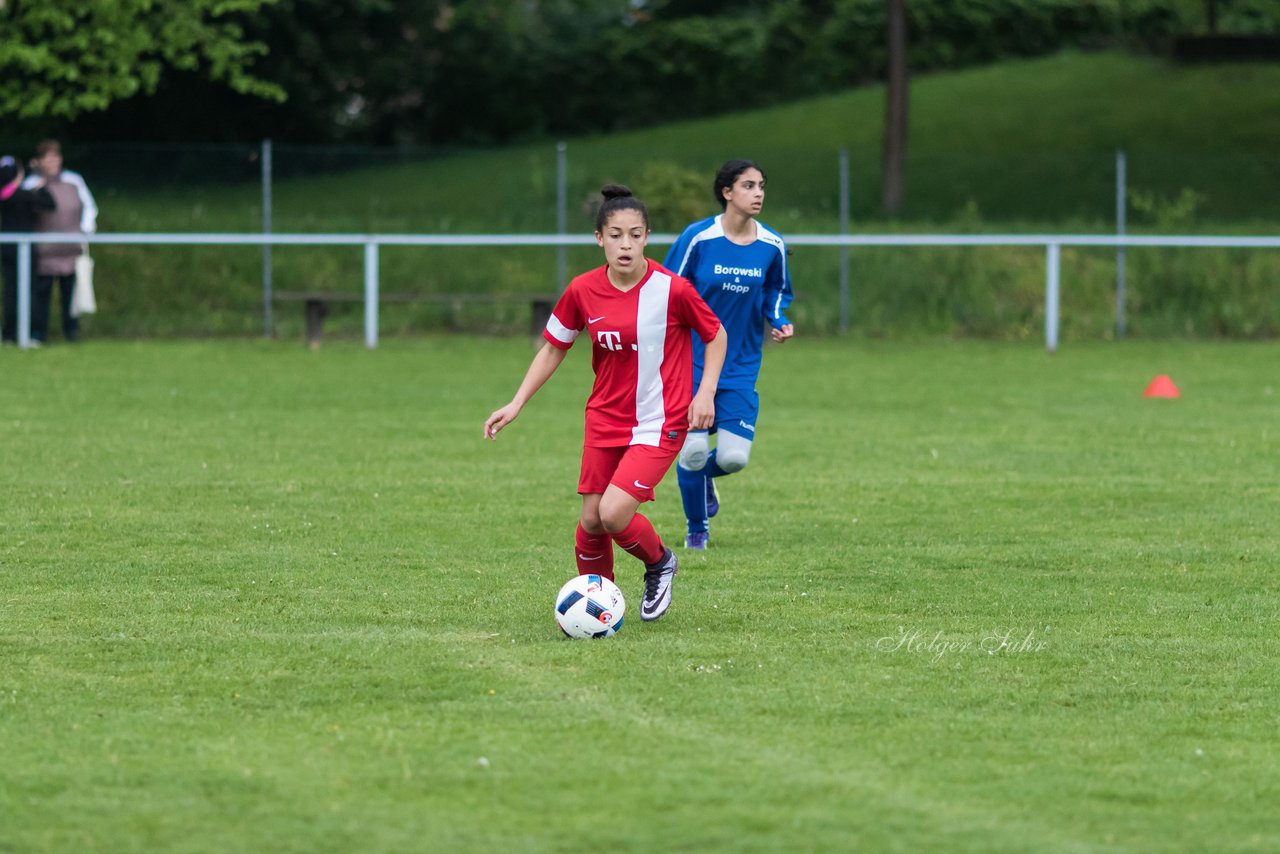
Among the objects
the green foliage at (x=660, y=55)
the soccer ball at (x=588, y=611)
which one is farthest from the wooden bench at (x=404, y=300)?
the green foliage at (x=660, y=55)

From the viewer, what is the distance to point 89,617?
6.88 metres

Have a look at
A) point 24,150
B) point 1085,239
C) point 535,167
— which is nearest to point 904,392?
point 1085,239

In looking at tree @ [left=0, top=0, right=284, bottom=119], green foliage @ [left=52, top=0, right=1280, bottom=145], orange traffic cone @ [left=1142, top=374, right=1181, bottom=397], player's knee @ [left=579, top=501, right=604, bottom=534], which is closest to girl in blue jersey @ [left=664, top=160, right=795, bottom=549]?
player's knee @ [left=579, top=501, right=604, bottom=534]

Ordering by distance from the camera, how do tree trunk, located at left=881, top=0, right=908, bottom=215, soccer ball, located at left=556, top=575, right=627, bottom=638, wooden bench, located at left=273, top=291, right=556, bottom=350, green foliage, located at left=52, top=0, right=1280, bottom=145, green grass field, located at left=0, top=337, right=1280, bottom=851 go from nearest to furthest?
green grass field, located at left=0, top=337, right=1280, bottom=851
soccer ball, located at left=556, top=575, right=627, bottom=638
wooden bench, located at left=273, top=291, right=556, bottom=350
tree trunk, located at left=881, top=0, right=908, bottom=215
green foliage, located at left=52, top=0, right=1280, bottom=145

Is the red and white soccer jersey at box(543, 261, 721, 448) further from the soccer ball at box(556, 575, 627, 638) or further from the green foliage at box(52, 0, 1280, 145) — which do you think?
the green foliage at box(52, 0, 1280, 145)

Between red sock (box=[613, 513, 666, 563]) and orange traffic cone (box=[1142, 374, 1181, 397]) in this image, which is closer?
red sock (box=[613, 513, 666, 563])

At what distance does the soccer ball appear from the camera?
21.6 feet

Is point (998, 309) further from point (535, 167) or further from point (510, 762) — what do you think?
point (510, 762)

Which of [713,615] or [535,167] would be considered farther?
[535,167]

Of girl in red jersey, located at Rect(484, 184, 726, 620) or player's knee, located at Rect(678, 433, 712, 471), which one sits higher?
girl in red jersey, located at Rect(484, 184, 726, 620)

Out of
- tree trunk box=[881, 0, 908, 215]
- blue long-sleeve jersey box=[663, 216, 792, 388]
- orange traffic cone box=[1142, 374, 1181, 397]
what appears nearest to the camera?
blue long-sleeve jersey box=[663, 216, 792, 388]

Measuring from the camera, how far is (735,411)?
8914 mm

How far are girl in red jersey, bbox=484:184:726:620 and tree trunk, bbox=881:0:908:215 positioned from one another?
2045cm

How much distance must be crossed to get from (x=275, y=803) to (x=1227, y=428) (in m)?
10.5
